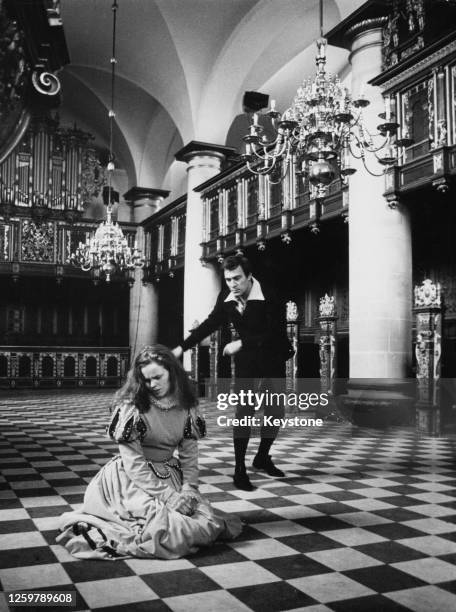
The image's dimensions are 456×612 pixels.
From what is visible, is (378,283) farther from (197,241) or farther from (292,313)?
(197,241)

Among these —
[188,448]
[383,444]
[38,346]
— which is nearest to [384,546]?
[188,448]

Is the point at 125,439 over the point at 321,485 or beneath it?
over

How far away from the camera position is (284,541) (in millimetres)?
3439

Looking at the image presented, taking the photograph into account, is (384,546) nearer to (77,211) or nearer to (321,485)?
(321,485)

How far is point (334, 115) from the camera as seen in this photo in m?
7.40

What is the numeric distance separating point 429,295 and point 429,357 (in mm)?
860

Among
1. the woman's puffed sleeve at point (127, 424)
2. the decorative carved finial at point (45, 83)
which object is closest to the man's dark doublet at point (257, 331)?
the woman's puffed sleeve at point (127, 424)

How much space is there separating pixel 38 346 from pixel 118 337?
121 inches

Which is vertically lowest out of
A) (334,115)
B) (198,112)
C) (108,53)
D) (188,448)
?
(188,448)

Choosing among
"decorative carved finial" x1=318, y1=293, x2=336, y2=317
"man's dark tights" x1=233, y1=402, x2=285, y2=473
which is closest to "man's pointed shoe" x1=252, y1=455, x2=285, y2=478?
"man's dark tights" x1=233, y1=402, x2=285, y2=473

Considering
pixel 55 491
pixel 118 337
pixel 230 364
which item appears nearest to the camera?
pixel 55 491

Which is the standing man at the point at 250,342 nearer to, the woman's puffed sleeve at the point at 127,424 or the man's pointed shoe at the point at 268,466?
the man's pointed shoe at the point at 268,466

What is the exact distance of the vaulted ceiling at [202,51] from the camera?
48.1ft

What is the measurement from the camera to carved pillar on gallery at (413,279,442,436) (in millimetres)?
8562
